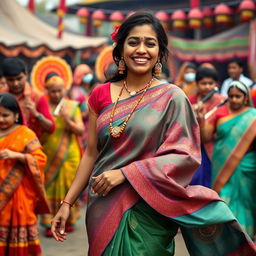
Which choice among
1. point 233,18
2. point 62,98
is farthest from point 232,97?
point 233,18

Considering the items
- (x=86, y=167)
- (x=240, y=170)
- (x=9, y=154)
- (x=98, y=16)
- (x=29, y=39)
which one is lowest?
(x=98, y=16)

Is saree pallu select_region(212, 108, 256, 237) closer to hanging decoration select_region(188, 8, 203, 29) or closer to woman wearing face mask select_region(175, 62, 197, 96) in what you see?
woman wearing face mask select_region(175, 62, 197, 96)

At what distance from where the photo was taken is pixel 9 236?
4.78 m

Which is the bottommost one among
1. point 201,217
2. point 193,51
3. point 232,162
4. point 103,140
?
point 193,51

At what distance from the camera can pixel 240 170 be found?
538cm

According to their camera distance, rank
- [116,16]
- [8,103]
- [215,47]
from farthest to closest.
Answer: [116,16] → [215,47] → [8,103]

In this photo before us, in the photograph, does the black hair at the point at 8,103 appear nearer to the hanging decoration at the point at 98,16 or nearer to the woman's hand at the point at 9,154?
the woman's hand at the point at 9,154

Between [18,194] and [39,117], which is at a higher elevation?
[39,117]

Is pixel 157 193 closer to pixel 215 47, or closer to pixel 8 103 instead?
pixel 8 103

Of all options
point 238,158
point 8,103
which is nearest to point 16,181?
point 8,103

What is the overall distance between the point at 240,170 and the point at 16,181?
6.46 ft

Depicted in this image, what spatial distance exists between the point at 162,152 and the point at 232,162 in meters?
2.78

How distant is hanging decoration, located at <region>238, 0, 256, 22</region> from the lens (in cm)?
1655

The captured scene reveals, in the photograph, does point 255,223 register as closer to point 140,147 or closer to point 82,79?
point 140,147
